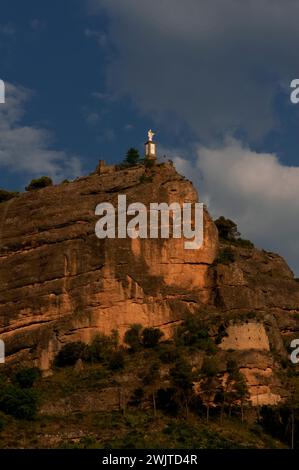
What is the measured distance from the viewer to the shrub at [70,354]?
7219 centimetres

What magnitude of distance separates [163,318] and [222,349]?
20.5 ft

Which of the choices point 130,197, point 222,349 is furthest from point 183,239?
point 222,349

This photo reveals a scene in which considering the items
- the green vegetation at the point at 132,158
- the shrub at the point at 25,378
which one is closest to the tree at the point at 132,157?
the green vegetation at the point at 132,158

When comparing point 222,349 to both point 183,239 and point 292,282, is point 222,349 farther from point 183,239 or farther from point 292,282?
point 292,282

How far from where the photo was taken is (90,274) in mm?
76438

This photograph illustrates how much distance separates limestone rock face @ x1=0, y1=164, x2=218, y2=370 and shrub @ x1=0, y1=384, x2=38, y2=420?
24.0 ft

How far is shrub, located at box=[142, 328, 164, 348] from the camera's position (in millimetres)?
73562

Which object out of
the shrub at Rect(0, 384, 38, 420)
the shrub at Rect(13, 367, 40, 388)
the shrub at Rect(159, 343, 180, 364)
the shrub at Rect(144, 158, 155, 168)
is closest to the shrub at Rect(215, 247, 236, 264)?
the shrub at Rect(144, 158, 155, 168)

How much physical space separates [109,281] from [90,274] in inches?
65.4

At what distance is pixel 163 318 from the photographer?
75.9 m

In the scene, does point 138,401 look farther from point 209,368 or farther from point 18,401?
point 18,401

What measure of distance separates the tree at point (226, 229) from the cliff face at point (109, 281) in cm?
1328

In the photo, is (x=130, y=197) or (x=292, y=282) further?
(x=292, y=282)

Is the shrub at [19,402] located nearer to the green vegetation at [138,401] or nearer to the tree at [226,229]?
the green vegetation at [138,401]
